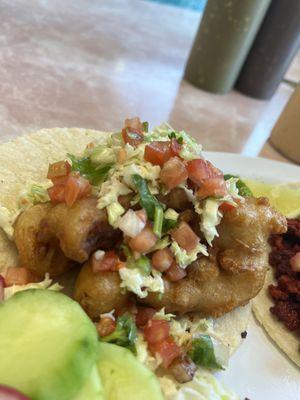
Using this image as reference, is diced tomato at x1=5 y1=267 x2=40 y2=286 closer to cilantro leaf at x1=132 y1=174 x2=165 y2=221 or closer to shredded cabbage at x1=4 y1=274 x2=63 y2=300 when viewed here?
shredded cabbage at x1=4 y1=274 x2=63 y2=300

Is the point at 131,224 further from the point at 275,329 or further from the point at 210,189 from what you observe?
the point at 275,329

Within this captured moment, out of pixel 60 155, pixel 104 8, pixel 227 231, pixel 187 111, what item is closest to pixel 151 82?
pixel 187 111

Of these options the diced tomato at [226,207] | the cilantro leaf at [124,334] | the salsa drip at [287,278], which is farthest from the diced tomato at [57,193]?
the salsa drip at [287,278]

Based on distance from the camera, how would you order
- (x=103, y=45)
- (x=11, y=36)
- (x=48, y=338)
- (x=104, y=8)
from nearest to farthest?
(x=48, y=338) → (x=11, y=36) → (x=103, y=45) → (x=104, y=8)

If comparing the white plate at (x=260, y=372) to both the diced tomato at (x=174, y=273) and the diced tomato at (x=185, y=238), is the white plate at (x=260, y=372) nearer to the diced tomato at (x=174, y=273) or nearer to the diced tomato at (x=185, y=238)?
the diced tomato at (x=174, y=273)

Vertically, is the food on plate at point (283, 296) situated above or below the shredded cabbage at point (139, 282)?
below

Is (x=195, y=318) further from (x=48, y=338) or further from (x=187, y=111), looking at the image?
(x=187, y=111)
